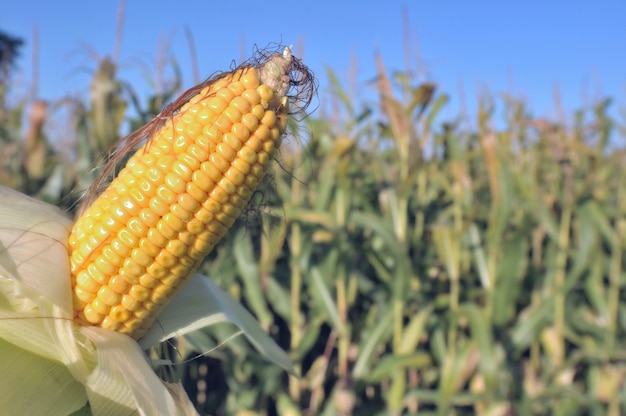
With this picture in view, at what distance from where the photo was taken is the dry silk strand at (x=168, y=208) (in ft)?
1.57

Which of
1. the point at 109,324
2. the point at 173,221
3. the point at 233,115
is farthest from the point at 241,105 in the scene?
the point at 109,324

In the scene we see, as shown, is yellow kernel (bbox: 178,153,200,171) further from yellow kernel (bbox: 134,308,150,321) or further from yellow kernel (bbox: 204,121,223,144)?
yellow kernel (bbox: 134,308,150,321)

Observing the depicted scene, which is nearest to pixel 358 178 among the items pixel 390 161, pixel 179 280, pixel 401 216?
pixel 390 161

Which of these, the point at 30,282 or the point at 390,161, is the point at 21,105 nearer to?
the point at 390,161

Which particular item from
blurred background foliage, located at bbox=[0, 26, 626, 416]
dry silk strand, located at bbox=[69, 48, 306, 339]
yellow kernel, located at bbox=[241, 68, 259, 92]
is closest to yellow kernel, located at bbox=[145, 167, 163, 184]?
dry silk strand, located at bbox=[69, 48, 306, 339]

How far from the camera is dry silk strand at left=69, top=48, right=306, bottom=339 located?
0.48m

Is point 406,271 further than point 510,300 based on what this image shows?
No

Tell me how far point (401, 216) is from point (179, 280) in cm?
179

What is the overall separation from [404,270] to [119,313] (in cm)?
171

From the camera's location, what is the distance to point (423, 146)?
7.76 ft

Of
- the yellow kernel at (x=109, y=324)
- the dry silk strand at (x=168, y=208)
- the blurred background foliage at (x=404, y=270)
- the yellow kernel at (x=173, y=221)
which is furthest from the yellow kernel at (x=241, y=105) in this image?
the blurred background foliage at (x=404, y=270)

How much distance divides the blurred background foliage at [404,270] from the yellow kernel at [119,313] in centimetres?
133

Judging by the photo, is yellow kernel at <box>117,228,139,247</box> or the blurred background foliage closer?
yellow kernel at <box>117,228,139,247</box>

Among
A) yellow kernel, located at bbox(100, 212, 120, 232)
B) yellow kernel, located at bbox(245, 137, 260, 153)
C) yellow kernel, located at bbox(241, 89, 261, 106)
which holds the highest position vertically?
yellow kernel, located at bbox(241, 89, 261, 106)
